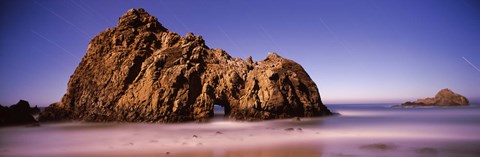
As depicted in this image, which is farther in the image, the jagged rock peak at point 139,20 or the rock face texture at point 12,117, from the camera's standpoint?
the jagged rock peak at point 139,20

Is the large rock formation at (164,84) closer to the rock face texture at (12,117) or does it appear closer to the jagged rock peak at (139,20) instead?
the jagged rock peak at (139,20)

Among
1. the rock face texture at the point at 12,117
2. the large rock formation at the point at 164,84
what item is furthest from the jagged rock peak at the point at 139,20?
the rock face texture at the point at 12,117

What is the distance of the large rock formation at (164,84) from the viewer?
91.6 feet

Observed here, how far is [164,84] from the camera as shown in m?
28.2

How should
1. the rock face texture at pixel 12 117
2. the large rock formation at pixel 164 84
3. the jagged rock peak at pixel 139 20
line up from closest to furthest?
the rock face texture at pixel 12 117, the large rock formation at pixel 164 84, the jagged rock peak at pixel 139 20

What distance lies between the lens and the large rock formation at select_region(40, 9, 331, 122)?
2792 centimetres

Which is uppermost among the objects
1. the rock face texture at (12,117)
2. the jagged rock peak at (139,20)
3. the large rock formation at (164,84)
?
the jagged rock peak at (139,20)

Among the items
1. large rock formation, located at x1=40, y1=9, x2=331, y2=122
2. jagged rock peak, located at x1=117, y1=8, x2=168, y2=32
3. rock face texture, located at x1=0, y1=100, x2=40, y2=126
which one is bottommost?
rock face texture, located at x1=0, y1=100, x2=40, y2=126

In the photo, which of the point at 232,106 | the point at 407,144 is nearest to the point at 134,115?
the point at 232,106

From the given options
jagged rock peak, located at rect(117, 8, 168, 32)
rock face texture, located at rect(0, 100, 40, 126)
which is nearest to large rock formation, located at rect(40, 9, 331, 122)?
jagged rock peak, located at rect(117, 8, 168, 32)

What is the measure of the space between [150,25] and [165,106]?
12.2 m

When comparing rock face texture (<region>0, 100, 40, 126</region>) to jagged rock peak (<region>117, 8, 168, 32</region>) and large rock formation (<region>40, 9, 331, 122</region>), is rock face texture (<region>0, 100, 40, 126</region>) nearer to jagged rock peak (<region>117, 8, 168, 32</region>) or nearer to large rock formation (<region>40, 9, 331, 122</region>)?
large rock formation (<region>40, 9, 331, 122</region>)

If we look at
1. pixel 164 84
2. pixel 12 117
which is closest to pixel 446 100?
pixel 164 84

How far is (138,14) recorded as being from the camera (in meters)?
35.7
